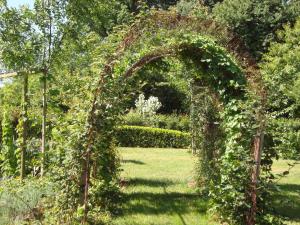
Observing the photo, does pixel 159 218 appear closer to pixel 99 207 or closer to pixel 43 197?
pixel 99 207

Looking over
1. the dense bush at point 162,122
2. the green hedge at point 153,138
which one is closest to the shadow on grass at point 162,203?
the green hedge at point 153,138

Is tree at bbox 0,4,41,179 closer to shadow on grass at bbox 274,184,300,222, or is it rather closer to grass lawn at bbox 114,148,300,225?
grass lawn at bbox 114,148,300,225

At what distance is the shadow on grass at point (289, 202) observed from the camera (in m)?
7.01

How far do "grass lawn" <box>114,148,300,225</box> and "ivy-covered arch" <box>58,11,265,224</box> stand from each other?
0.61 m

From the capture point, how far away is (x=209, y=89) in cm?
675

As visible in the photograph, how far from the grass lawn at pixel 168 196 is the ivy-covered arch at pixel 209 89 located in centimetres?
61

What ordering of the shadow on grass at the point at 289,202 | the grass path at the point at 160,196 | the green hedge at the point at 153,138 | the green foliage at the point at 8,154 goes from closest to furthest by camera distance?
the grass path at the point at 160,196 → the shadow on grass at the point at 289,202 → the green foliage at the point at 8,154 → the green hedge at the point at 153,138

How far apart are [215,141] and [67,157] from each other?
363 centimetres

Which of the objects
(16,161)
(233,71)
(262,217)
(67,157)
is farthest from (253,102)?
(16,161)

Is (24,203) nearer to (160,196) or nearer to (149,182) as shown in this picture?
(160,196)

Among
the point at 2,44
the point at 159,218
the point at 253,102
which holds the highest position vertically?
the point at 2,44

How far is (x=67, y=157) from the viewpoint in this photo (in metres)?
5.11

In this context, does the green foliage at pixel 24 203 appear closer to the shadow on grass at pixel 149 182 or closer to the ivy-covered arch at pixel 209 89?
the ivy-covered arch at pixel 209 89

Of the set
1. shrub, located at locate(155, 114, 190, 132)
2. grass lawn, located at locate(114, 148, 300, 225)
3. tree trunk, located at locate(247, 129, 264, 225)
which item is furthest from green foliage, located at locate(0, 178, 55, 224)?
shrub, located at locate(155, 114, 190, 132)
